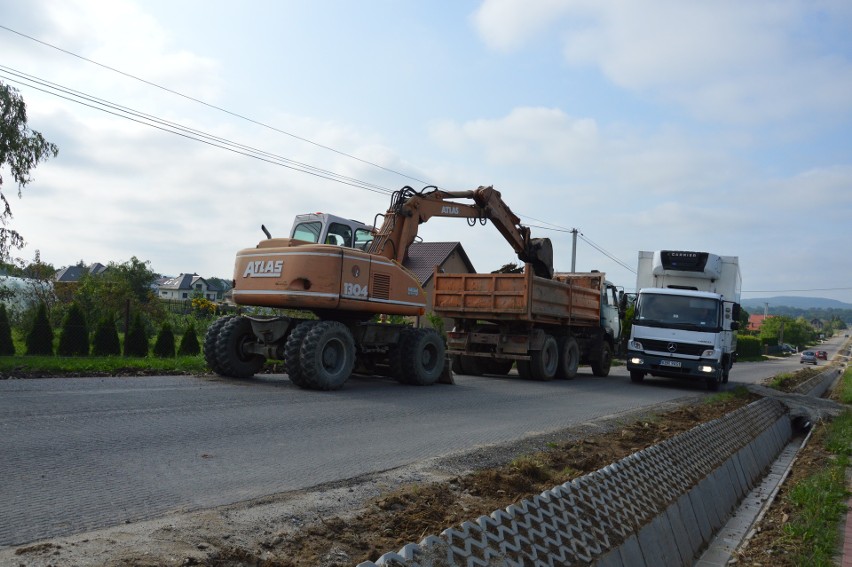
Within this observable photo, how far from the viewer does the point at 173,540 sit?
3764mm

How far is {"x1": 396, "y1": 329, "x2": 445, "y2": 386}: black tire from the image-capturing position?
13.1 metres

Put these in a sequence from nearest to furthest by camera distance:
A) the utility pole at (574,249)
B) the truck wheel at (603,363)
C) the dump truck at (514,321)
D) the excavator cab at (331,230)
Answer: the excavator cab at (331,230), the dump truck at (514,321), the truck wheel at (603,363), the utility pole at (574,249)

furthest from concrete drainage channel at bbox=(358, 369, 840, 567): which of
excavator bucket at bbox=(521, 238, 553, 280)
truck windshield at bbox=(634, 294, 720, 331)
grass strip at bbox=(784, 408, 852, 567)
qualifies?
excavator bucket at bbox=(521, 238, 553, 280)

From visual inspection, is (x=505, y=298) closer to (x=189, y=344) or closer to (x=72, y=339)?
(x=189, y=344)

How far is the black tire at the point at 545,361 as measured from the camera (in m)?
16.9

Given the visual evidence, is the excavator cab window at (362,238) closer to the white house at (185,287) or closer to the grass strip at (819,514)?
the grass strip at (819,514)

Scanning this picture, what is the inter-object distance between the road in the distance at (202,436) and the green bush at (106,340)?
6.64 meters

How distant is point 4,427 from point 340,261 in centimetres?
593

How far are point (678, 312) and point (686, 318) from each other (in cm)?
24

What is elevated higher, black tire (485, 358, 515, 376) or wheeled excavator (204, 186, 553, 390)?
wheeled excavator (204, 186, 553, 390)

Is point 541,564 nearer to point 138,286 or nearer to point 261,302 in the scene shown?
point 261,302

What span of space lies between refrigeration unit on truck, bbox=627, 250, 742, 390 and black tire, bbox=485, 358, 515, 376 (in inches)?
128

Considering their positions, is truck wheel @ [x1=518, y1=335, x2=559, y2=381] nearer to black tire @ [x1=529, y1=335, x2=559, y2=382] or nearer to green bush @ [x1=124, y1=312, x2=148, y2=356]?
black tire @ [x1=529, y1=335, x2=559, y2=382]

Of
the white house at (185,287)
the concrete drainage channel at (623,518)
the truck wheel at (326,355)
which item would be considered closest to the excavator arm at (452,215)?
the truck wheel at (326,355)
